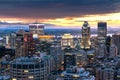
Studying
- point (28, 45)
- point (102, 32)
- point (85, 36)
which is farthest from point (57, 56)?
point (102, 32)

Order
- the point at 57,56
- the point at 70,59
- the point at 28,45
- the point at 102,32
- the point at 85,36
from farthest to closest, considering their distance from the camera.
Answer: the point at 102,32, the point at 85,36, the point at 28,45, the point at 57,56, the point at 70,59

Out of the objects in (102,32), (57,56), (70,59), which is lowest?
(70,59)

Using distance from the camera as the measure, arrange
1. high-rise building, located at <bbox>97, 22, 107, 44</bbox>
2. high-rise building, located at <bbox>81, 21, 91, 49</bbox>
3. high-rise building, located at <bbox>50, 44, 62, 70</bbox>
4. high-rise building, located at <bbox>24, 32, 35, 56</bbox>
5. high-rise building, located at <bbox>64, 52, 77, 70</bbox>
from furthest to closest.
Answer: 1. high-rise building, located at <bbox>97, 22, 107, 44</bbox>
2. high-rise building, located at <bbox>81, 21, 91, 49</bbox>
3. high-rise building, located at <bbox>24, 32, 35, 56</bbox>
4. high-rise building, located at <bbox>64, 52, 77, 70</bbox>
5. high-rise building, located at <bbox>50, 44, 62, 70</bbox>

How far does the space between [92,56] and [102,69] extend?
16.4 metres

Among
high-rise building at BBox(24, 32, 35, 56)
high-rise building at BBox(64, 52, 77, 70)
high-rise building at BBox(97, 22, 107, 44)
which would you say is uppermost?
high-rise building at BBox(97, 22, 107, 44)

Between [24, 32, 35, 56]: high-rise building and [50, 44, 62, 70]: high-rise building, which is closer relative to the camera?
[50, 44, 62, 70]: high-rise building

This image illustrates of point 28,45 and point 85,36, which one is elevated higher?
point 85,36

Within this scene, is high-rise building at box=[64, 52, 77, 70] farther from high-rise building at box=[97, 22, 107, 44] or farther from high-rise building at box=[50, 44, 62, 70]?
high-rise building at box=[97, 22, 107, 44]

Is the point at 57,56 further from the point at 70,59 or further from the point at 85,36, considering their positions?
the point at 85,36

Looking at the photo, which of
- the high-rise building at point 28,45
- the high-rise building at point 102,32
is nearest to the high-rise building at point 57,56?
the high-rise building at point 28,45

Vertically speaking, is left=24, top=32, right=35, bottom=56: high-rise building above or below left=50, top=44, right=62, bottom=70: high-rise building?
above

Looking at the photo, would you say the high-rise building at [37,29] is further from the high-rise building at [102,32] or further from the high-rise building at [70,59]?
the high-rise building at [70,59]

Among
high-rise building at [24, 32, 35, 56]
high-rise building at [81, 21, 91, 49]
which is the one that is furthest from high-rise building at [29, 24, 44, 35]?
high-rise building at [24, 32, 35, 56]

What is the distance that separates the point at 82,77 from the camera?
2212 cm
